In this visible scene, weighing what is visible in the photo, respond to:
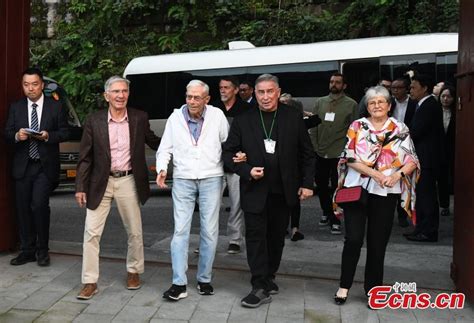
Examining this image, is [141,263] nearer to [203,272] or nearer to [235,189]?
[203,272]

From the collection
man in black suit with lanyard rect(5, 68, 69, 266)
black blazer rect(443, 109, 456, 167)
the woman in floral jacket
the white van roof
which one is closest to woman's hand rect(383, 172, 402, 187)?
the woman in floral jacket

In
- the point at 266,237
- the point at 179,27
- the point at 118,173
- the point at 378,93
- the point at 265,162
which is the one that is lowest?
the point at 266,237

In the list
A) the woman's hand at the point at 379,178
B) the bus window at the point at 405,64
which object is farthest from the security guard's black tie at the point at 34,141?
the bus window at the point at 405,64

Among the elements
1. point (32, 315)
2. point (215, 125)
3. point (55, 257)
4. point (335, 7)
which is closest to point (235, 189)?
point (215, 125)

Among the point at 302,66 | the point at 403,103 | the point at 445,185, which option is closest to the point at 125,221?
the point at 403,103

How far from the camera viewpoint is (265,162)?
16.4 ft

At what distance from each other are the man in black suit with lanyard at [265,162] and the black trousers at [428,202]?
9.06 feet

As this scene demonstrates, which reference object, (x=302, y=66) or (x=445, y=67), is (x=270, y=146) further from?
(x=302, y=66)

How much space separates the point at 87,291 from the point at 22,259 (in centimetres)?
127

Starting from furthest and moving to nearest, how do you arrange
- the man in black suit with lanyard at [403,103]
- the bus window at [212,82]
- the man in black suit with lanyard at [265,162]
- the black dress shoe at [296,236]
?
the bus window at [212,82] < the man in black suit with lanyard at [403,103] < the black dress shoe at [296,236] < the man in black suit with lanyard at [265,162]

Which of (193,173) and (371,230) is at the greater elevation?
(193,173)

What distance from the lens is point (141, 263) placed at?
17.6ft

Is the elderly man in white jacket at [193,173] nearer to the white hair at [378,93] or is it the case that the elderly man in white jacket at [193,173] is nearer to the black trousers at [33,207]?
the white hair at [378,93]

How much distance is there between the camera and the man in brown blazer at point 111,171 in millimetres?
5121
